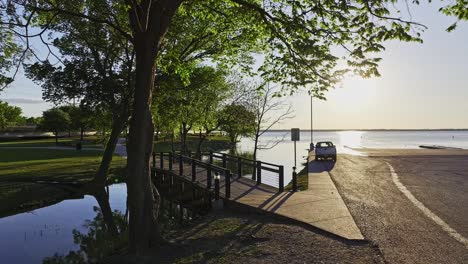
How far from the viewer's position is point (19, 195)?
20.8m

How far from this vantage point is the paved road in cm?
833

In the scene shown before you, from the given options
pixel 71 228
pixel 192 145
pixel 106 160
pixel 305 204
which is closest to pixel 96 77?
pixel 106 160

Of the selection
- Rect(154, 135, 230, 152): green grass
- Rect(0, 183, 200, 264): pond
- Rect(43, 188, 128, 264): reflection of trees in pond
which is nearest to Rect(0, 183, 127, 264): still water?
Rect(0, 183, 200, 264): pond

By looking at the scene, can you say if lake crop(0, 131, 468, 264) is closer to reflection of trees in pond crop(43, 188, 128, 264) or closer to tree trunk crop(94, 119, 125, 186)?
reflection of trees in pond crop(43, 188, 128, 264)

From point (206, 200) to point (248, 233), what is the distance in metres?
6.93

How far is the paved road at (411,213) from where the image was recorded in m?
8.33

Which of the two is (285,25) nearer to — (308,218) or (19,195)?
(308,218)

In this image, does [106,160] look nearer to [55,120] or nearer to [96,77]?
[96,77]

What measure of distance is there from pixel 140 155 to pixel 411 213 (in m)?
7.78

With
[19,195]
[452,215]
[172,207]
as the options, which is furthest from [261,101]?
[452,215]

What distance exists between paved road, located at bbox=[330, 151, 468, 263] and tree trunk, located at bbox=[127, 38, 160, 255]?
5023mm

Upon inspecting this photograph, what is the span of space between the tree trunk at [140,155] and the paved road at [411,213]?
502cm

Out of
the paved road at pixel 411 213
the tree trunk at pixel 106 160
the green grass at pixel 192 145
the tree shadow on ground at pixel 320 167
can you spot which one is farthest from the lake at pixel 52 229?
the green grass at pixel 192 145

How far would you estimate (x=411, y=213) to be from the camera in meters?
12.1
